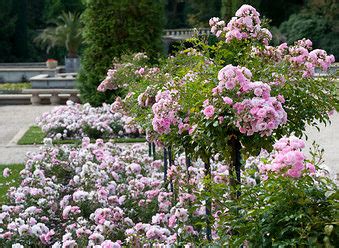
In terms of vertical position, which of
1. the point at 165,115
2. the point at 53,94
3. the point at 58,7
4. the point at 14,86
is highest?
the point at 165,115

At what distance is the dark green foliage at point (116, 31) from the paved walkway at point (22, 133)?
5.06ft

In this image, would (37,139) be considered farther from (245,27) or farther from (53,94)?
(245,27)

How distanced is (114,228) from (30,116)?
32.5 ft

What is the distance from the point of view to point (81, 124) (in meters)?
10.5

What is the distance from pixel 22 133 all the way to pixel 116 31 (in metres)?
2.35

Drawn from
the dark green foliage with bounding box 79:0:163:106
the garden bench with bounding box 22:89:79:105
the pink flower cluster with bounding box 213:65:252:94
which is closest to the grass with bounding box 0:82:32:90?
the garden bench with bounding box 22:89:79:105

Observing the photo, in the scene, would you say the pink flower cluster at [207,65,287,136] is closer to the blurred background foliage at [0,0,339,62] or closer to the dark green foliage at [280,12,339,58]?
the blurred background foliage at [0,0,339,62]

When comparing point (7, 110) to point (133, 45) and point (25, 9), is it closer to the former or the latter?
point (133, 45)

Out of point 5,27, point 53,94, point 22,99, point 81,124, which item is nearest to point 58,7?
point 5,27

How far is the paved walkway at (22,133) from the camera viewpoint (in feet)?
29.6

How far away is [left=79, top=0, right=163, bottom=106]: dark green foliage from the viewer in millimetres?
12273

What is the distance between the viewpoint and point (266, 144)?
3.85 m

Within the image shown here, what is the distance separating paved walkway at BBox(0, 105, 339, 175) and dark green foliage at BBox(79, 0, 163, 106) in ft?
5.06

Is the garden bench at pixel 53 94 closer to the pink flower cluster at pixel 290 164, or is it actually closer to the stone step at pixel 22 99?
the stone step at pixel 22 99
